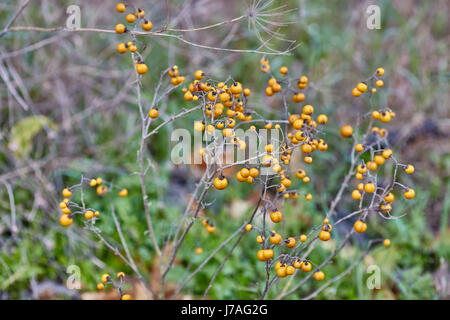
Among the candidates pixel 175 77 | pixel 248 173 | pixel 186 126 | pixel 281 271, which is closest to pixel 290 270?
pixel 281 271

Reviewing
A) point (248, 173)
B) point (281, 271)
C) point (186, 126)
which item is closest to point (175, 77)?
point (248, 173)

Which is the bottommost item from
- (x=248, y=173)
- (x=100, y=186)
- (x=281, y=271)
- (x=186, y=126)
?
(x=281, y=271)

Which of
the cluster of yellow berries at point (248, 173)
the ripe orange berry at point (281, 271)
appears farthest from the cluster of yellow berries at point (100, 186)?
the ripe orange berry at point (281, 271)

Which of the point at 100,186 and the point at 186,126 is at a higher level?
the point at 186,126

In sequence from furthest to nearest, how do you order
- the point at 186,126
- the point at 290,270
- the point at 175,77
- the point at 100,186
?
the point at 186,126 → the point at 100,186 → the point at 175,77 → the point at 290,270

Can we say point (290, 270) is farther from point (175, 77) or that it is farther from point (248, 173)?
point (175, 77)

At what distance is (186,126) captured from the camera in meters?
3.21

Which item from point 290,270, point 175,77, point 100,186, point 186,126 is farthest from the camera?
point 186,126

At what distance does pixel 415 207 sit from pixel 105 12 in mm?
3039

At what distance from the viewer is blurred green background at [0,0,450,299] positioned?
235cm

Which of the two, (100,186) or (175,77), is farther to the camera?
(100,186)

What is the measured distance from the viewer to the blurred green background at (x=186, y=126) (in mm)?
2350

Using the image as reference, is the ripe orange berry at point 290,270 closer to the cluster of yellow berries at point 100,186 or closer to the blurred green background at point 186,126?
the blurred green background at point 186,126

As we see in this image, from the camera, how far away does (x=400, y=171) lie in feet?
9.52
